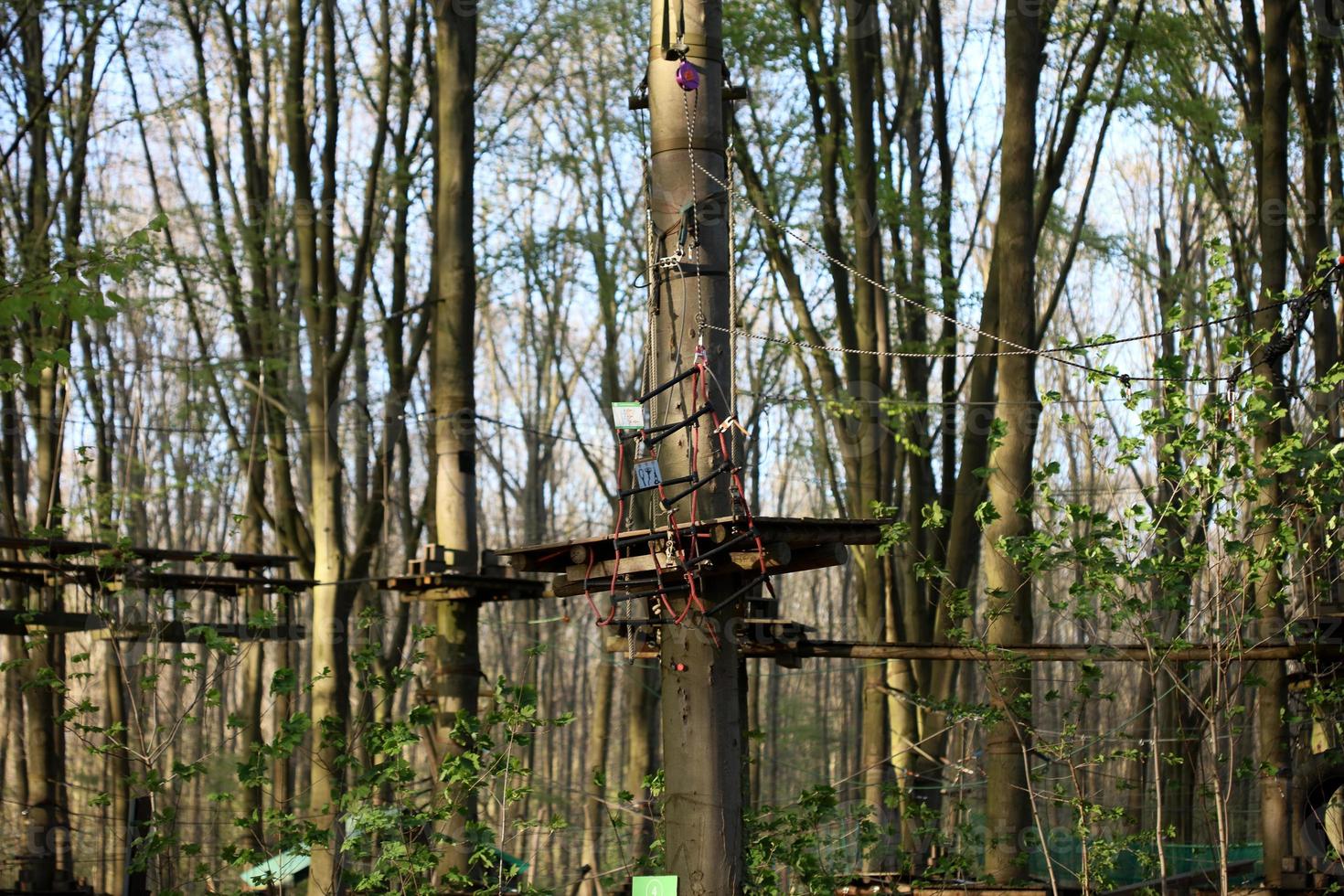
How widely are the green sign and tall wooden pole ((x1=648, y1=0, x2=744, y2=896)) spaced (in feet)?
1.37

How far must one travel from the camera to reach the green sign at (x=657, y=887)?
6.55 meters

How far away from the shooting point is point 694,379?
745 centimetres

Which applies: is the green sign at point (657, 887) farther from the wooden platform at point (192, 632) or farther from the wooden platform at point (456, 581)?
the wooden platform at point (456, 581)

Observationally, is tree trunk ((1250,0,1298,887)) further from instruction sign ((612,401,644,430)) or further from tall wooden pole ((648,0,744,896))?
instruction sign ((612,401,644,430))

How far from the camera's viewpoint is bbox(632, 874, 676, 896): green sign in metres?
6.55

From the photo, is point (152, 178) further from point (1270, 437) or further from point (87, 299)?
point (1270, 437)

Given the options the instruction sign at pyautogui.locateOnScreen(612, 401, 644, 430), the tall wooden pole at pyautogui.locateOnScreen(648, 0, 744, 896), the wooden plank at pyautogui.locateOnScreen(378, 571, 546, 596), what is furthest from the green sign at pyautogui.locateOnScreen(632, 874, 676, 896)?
the wooden plank at pyautogui.locateOnScreen(378, 571, 546, 596)

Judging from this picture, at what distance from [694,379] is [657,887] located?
8.27ft

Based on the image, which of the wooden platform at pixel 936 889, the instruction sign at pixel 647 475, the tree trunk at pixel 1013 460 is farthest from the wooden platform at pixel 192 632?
the tree trunk at pixel 1013 460

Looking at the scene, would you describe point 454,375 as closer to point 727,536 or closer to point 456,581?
point 456,581

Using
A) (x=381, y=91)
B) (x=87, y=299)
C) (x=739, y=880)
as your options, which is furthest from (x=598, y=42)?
(x=739, y=880)

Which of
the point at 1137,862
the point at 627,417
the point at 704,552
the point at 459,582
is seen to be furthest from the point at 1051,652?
the point at 459,582

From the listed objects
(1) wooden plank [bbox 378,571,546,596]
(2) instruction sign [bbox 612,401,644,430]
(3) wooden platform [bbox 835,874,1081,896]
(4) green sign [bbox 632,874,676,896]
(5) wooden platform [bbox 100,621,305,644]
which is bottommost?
(3) wooden platform [bbox 835,874,1081,896]

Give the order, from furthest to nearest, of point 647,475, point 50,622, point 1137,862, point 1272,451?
point 50,622, point 1137,862, point 1272,451, point 647,475
